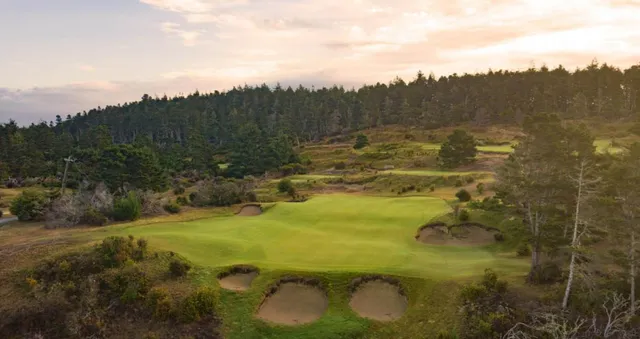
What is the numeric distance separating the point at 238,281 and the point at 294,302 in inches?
157

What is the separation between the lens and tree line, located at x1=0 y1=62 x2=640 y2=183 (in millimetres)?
94438

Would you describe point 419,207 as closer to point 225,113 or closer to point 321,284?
point 321,284

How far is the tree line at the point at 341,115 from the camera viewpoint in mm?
94438

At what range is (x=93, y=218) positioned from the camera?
130 feet

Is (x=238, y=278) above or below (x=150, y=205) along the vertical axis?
below

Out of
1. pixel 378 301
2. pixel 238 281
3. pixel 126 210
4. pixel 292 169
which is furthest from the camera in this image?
pixel 292 169

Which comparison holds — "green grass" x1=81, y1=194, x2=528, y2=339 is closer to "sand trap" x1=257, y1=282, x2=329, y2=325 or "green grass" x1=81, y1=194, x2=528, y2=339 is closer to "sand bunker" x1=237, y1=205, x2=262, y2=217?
"sand trap" x1=257, y1=282, x2=329, y2=325

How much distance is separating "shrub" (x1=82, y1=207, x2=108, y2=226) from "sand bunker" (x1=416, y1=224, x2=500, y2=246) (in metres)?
26.8

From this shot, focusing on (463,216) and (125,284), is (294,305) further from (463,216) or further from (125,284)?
(463,216)

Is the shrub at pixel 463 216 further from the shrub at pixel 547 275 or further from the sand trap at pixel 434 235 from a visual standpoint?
the shrub at pixel 547 275

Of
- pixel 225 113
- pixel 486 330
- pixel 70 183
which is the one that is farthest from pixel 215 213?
pixel 225 113

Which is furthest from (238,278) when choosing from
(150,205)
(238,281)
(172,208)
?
(150,205)

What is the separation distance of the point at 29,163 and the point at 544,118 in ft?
324

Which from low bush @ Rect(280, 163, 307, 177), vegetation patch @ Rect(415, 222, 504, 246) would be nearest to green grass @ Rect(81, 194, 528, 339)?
vegetation patch @ Rect(415, 222, 504, 246)
